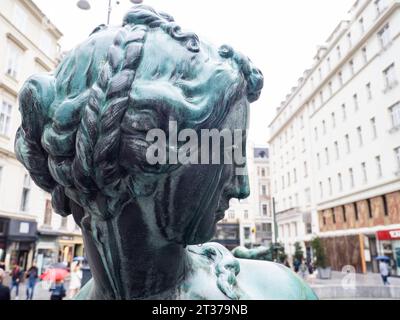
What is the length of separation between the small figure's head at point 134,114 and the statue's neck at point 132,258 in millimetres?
21

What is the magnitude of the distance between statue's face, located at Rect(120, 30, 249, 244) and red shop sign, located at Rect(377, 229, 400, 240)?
19208 millimetres

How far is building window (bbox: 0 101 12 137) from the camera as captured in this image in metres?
14.5

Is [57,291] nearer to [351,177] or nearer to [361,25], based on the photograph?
[351,177]

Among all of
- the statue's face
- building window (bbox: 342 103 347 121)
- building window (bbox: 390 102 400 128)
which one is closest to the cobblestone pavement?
building window (bbox: 390 102 400 128)

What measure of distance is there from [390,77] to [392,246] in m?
9.31

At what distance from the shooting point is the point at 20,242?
52.7 ft

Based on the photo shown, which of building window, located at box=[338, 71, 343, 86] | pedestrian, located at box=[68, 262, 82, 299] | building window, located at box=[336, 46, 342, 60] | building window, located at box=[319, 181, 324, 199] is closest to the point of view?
pedestrian, located at box=[68, 262, 82, 299]

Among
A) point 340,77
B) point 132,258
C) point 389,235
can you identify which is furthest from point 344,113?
point 132,258

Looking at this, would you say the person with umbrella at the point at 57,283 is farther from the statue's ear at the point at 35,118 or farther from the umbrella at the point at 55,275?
the statue's ear at the point at 35,118

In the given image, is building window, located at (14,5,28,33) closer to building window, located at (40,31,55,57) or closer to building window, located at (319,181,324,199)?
building window, located at (40,31,55,57)

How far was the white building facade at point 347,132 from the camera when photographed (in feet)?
60.4

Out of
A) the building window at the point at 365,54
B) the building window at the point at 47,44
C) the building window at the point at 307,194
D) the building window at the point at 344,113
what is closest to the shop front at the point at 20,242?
the building window at the point at 47,44
